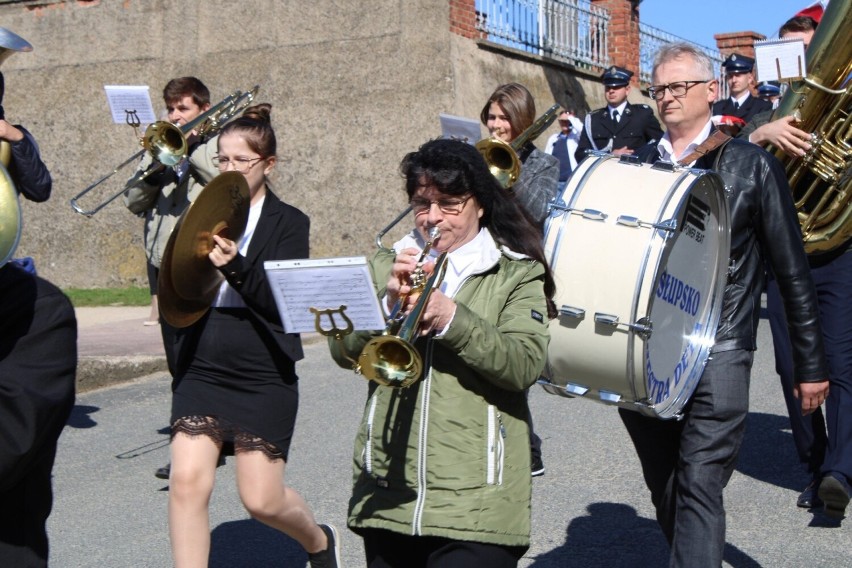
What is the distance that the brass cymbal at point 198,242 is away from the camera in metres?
3.82

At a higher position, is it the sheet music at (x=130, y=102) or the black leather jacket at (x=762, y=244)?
the sheet music at (x=130, y=102)

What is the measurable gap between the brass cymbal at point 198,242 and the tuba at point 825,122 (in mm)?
2120

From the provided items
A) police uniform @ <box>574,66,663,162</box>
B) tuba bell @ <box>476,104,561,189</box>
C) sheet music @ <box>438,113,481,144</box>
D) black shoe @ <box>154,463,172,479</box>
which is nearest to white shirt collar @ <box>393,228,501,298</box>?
tuba bell @ <box>476,104,561,189</box>

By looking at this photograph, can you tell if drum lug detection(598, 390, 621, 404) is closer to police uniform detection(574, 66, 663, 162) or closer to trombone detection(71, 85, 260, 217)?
trombone detection(71, 85, 260, 217)

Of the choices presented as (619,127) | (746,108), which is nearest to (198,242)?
(619,127)

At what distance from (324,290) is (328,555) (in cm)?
184

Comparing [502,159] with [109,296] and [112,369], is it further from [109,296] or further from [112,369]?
[109,296]

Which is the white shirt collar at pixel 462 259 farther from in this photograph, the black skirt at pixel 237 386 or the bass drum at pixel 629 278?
the black skirt at pixel 237 386

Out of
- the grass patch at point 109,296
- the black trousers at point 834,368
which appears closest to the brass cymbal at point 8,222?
the black trousers at point 834,368

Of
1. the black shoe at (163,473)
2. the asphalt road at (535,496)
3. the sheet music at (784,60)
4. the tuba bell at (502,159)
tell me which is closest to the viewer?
the sheet music at (784,60)

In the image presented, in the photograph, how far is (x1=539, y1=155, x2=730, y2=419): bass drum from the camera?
3.48m

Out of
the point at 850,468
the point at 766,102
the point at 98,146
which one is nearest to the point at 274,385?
the point at 850,468

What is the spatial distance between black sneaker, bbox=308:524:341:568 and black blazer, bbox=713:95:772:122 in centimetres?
661

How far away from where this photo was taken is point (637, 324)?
345cm
